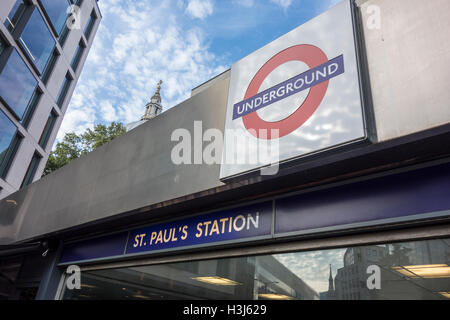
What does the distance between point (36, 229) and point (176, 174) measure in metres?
4.28

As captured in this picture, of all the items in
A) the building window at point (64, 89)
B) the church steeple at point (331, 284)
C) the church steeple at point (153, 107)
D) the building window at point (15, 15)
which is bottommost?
the church steeple at point (331, 284)

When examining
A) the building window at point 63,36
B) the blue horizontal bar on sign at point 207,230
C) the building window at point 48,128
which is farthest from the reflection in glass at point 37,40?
the blue horizontal bar on sign at point 207,230

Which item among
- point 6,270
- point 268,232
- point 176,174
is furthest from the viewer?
point 6,270

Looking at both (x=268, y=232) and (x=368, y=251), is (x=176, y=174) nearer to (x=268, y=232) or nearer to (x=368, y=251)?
(x=268, y=232)

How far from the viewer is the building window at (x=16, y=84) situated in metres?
11.8

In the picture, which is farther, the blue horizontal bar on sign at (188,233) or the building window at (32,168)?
the building window at (32,168)

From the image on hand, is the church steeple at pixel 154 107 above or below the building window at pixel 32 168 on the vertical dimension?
above

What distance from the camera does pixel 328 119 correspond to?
9.16 ft

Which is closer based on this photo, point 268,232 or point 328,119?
point 328,119

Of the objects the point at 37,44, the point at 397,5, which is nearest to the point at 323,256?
the point at 397,5

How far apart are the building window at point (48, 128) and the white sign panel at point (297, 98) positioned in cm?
1592

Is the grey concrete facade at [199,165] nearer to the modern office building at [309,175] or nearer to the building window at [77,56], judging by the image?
the modern office building at [309,175]

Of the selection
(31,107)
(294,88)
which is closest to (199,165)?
(294,88)

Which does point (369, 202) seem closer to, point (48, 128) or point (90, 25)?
point (48, 128)
